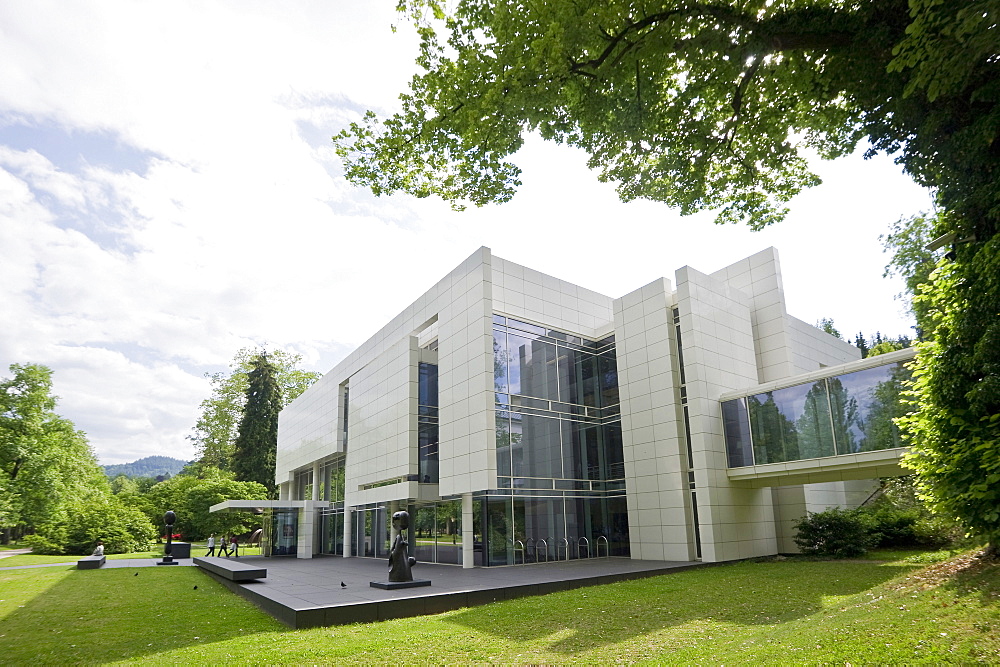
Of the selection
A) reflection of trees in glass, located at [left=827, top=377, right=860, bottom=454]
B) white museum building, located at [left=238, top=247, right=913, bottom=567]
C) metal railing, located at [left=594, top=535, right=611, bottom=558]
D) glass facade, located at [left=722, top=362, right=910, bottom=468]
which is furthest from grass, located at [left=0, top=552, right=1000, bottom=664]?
metal railing, located at [left=594, top=535, right=611, bottom=558]

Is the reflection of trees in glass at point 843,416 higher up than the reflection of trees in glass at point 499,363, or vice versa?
the reflection of trees in glass at point 499,363

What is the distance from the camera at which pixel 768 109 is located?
1066 centimetres

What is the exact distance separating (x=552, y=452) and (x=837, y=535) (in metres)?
9.81

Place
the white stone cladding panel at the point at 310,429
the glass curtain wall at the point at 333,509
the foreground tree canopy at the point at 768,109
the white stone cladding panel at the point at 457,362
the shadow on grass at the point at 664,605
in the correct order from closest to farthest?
the foreground tree canopy at the point at 768,109, the shadow on grass at the point at 664,605, the white stone cladding panel at the point at 457,362, the glass curtain wall at the point at 333,509, the white stone cladding panel at the point at 310,429

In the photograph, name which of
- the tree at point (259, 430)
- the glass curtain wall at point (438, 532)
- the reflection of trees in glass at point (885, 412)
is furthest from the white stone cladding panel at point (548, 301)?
the tree at point (259, 430)

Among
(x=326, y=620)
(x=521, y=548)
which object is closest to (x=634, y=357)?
(x=521, y=548)

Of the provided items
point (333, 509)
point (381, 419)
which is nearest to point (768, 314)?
point (381, 419)

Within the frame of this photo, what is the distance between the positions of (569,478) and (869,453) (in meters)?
9.95

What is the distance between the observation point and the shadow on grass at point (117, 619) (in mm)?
9758

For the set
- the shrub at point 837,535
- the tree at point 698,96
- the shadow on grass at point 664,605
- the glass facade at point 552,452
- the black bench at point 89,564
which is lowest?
the black bench at point 89,564

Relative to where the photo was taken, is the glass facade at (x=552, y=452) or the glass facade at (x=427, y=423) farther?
the glass facade at (x=427, y=423)

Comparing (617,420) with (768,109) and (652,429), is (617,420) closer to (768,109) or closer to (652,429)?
(652,429)

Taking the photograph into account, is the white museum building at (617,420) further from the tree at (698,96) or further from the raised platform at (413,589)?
the tree at (698,96)

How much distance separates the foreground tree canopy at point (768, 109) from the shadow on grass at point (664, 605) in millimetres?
3725
